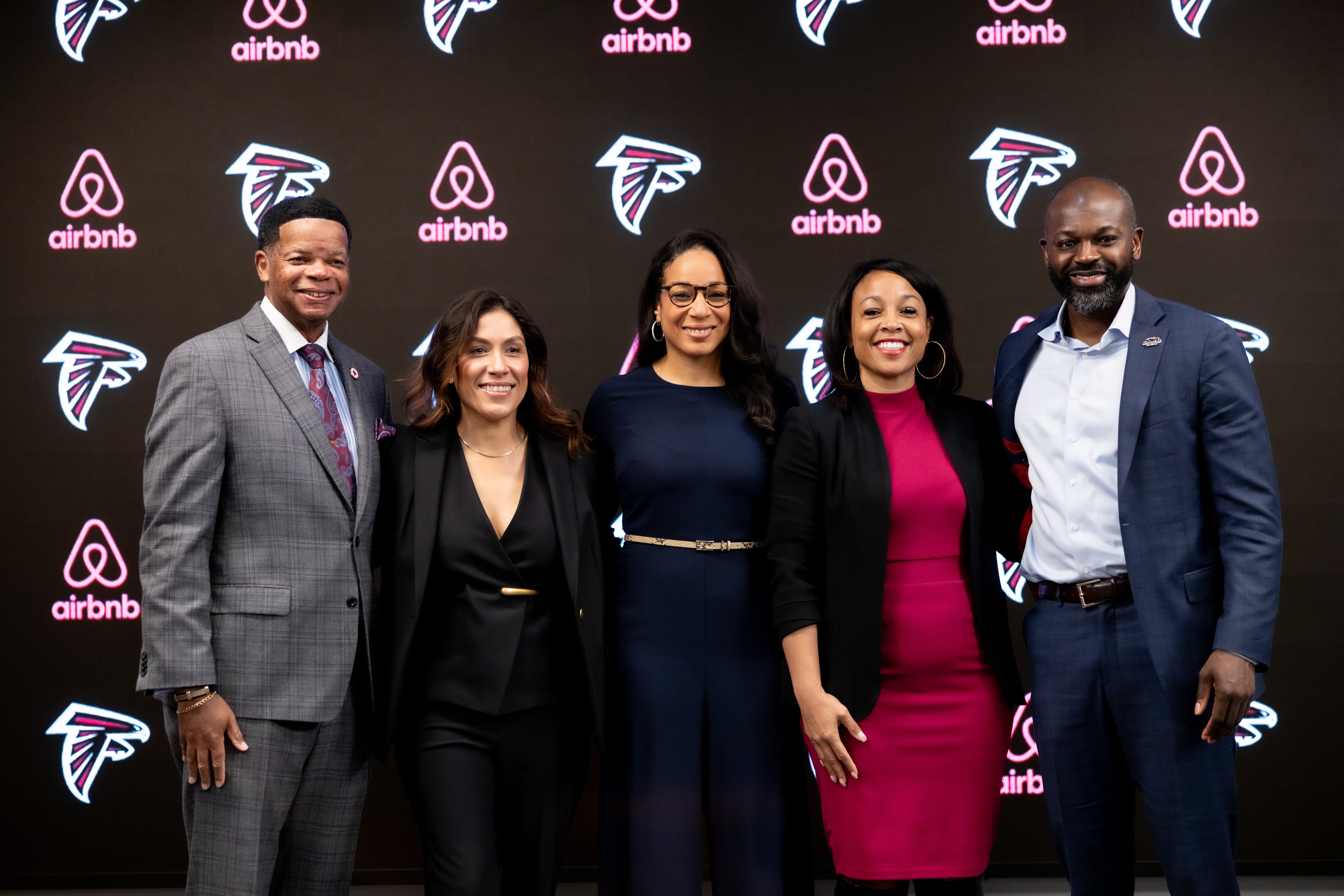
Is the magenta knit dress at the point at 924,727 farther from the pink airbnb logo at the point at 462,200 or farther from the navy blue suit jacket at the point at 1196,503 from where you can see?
the pink airbnb logo at the point at 462,200

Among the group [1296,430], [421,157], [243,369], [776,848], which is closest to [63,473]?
[421,157]

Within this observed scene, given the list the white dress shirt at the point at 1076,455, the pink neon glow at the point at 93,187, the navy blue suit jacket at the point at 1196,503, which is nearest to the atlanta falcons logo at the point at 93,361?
the pink neon glow at the point at 93,187

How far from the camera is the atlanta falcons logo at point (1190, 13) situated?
11.7ft

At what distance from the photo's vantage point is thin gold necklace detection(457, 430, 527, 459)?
2.30m

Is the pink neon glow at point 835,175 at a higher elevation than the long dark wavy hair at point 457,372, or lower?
higher

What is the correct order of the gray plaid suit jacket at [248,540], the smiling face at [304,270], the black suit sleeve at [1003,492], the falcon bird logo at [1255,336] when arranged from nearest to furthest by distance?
the gray plaid suit jacket at [248,540] → the smiling face at [304,270] → the black suit sleeve at [1003,492] → the falcon bird logo at [1255,336]

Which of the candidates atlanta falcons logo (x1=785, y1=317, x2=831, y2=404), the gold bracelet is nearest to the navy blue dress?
the gold bracelet

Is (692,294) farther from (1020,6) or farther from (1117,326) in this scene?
(1020,6)

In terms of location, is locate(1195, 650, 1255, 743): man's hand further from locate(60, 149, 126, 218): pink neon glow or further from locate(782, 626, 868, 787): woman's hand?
locate(60, 149, 126, 218): pink neon glow

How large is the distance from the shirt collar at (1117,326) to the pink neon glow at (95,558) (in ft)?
10.4

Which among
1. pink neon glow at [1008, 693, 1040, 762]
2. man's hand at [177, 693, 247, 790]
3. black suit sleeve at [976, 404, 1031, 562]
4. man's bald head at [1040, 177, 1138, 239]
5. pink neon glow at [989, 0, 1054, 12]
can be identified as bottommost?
pink neon glow at [1008, 693, 1040, 762]

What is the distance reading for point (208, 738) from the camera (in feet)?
6.57

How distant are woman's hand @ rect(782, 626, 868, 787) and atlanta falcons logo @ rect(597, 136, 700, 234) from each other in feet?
6.28

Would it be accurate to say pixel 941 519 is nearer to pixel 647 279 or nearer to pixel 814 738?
pixel 814 738
